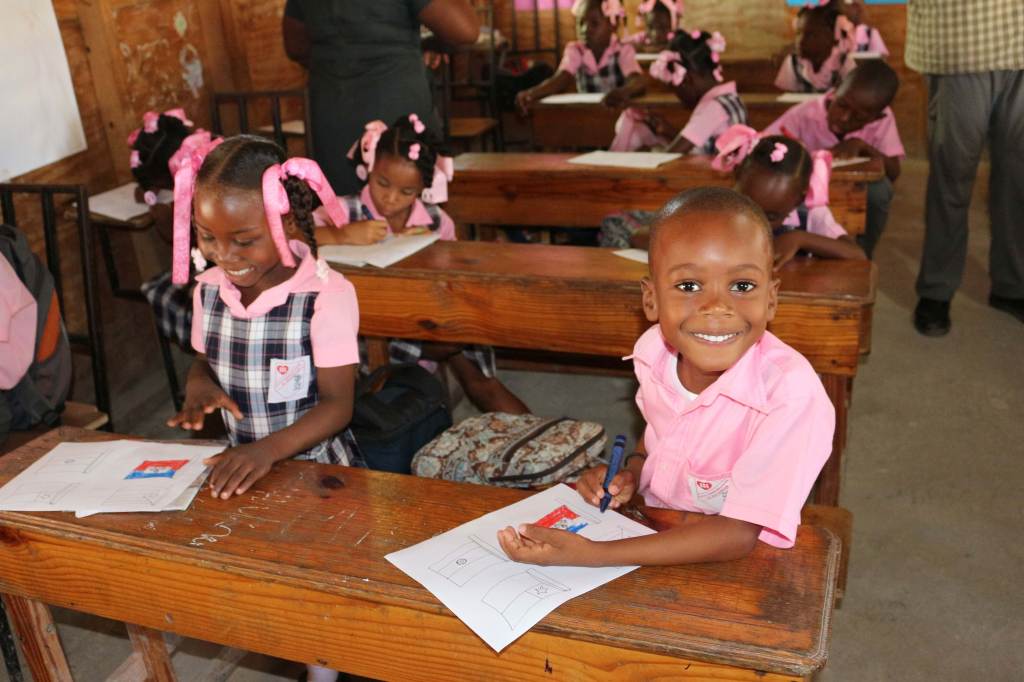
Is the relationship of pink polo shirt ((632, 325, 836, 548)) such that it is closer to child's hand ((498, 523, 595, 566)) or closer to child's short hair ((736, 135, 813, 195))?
child's hand ((498, 523, 595, 566))

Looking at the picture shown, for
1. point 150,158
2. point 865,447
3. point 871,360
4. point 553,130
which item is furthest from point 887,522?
point 553,130

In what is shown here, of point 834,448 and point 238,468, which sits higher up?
point 238,468

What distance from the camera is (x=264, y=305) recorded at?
1.77m

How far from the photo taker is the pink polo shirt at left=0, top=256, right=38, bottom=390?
204 cm

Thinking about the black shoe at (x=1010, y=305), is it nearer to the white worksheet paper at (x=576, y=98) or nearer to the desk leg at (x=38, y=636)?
the white worksheet paper at (x=576, y=98)

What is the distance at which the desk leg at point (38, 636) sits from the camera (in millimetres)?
1668

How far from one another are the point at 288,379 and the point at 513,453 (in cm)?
55

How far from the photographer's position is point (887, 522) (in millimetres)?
2521

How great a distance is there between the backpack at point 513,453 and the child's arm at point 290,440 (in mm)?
396

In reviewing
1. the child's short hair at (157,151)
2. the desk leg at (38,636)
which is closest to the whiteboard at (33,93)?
the child's short hair at (157,151)

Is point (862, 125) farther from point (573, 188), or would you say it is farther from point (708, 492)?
point (708, 492)

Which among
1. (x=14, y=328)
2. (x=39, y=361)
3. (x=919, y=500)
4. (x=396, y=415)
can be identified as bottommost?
(x=919, y=500)

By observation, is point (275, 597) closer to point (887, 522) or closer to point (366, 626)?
point (366, 626)

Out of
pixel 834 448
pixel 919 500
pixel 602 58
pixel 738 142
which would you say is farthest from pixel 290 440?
pixel 602 58
